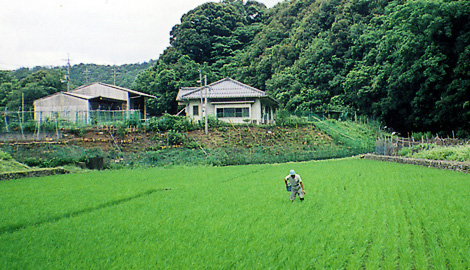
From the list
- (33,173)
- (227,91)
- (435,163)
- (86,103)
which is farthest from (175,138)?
(435,163)

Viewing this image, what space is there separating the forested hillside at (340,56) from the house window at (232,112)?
29.6ft

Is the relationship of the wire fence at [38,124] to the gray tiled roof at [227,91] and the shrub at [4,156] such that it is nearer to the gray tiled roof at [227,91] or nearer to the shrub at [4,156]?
the shrub at [4,156]

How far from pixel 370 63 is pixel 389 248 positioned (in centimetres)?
3600

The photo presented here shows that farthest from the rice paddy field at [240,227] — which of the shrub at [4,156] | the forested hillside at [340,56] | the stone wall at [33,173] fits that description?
the forested hillside at [340,56]

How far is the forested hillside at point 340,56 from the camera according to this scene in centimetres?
2862

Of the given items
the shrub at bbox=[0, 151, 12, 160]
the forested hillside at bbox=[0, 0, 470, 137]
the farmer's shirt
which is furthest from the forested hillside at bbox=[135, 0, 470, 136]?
the shrub at bbox=[0, 151, 12, 160]

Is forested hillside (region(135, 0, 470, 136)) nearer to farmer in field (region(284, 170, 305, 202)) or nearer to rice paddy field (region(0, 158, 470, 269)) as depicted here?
rice paddy field (region(0, 158, 470, 269))

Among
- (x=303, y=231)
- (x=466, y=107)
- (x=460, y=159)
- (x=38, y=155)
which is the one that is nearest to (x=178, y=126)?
(x=38, y=155)

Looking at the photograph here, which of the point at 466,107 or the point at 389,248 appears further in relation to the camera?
the point at 466,107

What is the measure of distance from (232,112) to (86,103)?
12.6 m

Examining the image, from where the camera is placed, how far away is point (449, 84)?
92.2 ft

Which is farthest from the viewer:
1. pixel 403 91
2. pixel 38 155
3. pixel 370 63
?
pixel 370 63

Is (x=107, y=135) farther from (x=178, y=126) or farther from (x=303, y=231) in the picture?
(x=303, y=231)

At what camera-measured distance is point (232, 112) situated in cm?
3531
